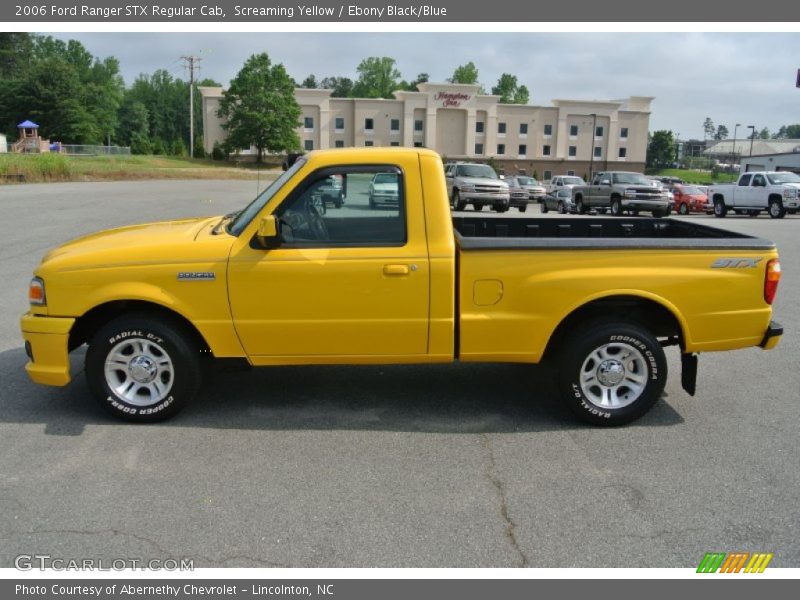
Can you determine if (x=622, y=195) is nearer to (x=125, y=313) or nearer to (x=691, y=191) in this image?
(x=691, y=191)

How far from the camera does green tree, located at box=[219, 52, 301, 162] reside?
90688 mm

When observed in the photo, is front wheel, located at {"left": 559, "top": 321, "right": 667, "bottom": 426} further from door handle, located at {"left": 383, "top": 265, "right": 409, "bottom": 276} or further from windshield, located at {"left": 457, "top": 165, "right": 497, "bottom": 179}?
windshield, located at {"left": 457, "top": 165, "right": 497, "bottom": 179}

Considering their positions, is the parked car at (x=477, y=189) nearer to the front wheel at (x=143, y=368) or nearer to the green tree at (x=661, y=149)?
the front wheel at (x=143, y=368)

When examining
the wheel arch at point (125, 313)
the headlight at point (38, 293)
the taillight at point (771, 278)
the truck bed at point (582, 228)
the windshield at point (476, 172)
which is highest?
the windshield at point (476, 172)

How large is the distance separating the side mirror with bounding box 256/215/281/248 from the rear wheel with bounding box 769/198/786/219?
1146 inches

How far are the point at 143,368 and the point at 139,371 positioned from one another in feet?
0.13

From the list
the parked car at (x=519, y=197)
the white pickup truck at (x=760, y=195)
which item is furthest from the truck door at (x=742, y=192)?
the parked car at (x=519, y=197)

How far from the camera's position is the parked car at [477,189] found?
27.5 metres

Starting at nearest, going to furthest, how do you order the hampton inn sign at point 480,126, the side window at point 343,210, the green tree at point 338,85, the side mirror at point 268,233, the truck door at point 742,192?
1. the side mirror at point 268,233
2. the side window at point 343,210
3. the truck door at point 742,192
4. the hampton inn sign at point 480,126
5. the green tree at point 338,85

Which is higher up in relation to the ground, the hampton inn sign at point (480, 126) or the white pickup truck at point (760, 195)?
the hampton inn sign at point (480, 126)

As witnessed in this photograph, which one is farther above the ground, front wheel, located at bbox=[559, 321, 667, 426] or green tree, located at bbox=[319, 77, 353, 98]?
green tree, located at bbox=[319, 77, 353, 98]

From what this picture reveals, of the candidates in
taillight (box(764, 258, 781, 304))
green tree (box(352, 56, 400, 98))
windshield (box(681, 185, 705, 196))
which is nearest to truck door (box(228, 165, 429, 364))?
taillight (box(764, 258, 781, 304))

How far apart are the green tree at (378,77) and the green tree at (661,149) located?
5058cm

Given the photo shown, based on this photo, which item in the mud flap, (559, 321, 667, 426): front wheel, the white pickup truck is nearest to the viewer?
(559, 321, 667, 426): front wheel
